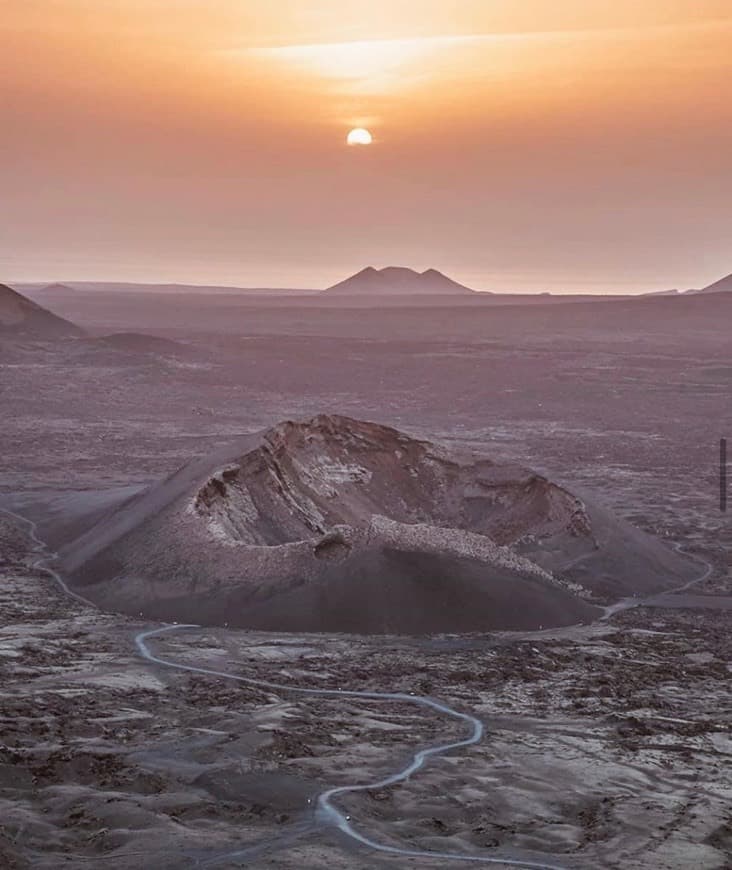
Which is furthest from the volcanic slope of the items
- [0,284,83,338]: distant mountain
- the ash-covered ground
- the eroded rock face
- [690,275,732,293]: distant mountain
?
[690,275,732,293]: distant mountain

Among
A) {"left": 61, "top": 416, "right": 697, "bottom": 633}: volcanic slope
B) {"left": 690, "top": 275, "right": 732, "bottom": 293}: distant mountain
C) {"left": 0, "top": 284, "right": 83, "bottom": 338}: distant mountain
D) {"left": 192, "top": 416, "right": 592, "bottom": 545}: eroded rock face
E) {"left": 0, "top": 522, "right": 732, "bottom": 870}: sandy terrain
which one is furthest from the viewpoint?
{"left": 690, "top": 275, "right": 732, "bottom": 293}: distant mountain

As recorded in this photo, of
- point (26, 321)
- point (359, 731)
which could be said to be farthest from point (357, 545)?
point (26, 321)

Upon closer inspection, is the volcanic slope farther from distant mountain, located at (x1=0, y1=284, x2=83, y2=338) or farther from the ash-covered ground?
distant mountain, located at (x1=0, y1=284, x2=83, y2=338)

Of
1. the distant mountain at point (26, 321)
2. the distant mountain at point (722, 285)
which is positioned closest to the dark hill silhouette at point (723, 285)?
the distant mountain at point (722, 285)

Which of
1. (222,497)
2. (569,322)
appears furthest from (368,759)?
(569,322)

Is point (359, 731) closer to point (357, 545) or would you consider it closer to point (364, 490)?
point (357, 545)

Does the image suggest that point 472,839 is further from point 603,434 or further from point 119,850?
point 603,434
